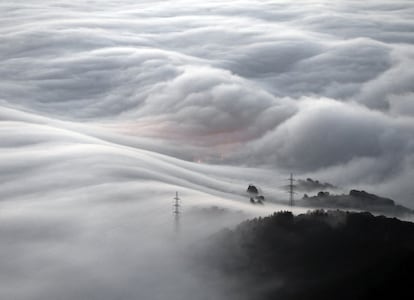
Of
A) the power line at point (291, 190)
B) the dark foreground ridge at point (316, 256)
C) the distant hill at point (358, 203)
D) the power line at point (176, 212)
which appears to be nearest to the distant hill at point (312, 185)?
the power line at point (291, 190)

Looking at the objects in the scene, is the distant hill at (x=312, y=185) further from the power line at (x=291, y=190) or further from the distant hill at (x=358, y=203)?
the distant hill at (x=358, y=203)

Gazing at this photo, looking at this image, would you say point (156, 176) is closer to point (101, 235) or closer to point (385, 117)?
point (101, 235)

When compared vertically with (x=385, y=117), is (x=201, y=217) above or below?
below

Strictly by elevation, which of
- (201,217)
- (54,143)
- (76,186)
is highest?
(54,143)

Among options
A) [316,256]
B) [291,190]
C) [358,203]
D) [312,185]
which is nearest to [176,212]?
[316,256]

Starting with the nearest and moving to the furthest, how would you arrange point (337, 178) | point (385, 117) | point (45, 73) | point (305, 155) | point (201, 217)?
point (201, 217)
point (337, 178)
point (305, 155)
point (385, 117)
point (45, 73)

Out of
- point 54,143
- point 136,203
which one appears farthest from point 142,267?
point 54,143

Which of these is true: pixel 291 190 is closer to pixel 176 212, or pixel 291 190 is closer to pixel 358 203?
pixel 358 203

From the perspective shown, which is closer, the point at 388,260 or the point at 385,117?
the point at 388,260
